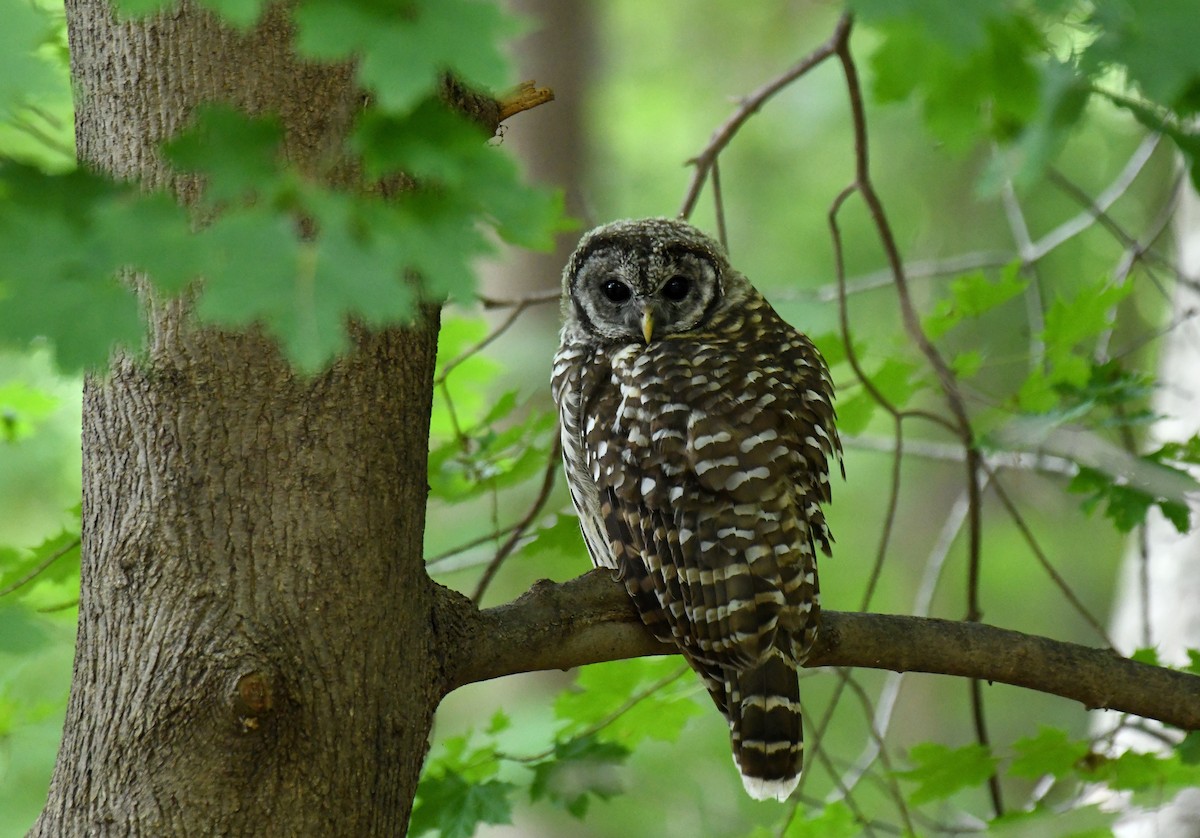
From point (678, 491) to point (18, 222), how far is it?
6.25ft

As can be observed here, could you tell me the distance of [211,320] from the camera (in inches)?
41.4

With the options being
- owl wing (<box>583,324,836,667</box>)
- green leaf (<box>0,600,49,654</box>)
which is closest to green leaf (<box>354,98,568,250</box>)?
green leaf (<box>0,600,49,654</box>)

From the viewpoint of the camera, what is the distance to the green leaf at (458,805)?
262 cm

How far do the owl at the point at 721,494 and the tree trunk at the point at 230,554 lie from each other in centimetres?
84

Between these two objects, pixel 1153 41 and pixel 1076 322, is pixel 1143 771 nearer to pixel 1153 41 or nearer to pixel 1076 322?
pixel 1076 322

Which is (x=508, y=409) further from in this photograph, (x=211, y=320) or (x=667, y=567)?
(x=211, y=320)

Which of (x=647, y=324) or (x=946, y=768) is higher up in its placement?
(x=647, y=324)

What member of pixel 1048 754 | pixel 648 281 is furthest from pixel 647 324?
pixel 1048 754

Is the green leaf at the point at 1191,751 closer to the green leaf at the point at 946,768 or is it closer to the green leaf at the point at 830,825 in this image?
the green leaf at the point at 946,768

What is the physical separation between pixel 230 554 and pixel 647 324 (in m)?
1.68

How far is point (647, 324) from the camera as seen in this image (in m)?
3.37

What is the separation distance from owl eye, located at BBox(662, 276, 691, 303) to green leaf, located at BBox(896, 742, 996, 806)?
1.52m

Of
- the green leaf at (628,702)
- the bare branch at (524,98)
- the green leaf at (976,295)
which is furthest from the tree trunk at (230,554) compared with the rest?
the green leaf at (976,295)

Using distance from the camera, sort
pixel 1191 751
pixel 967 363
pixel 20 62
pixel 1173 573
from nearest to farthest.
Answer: pixel 20 62
pixel 1191 751
pixel 967 363
pixel 1173 573
